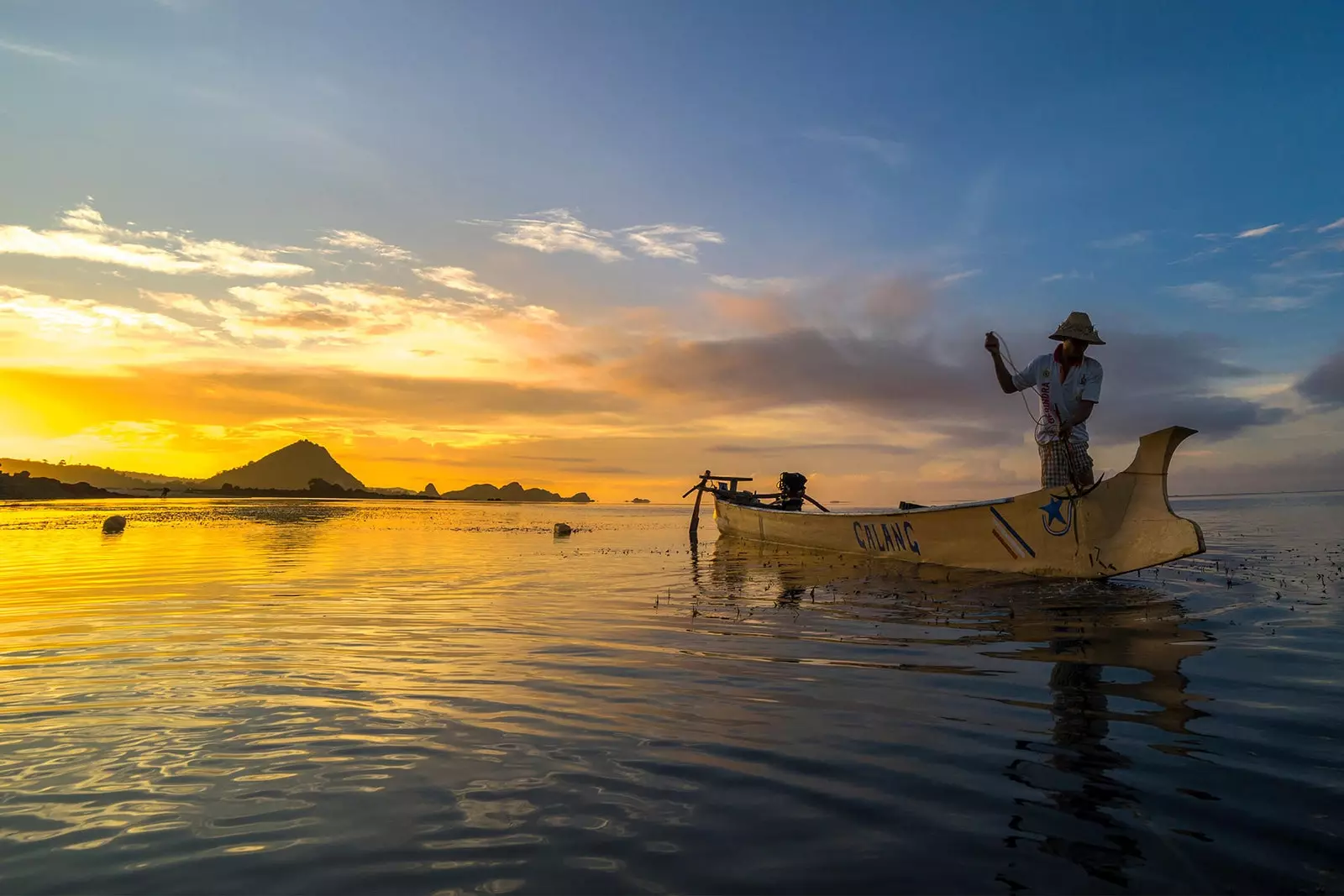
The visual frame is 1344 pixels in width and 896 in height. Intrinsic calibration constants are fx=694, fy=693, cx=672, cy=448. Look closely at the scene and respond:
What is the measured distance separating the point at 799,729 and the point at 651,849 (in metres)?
2.03

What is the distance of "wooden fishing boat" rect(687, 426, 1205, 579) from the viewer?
36.6 feet

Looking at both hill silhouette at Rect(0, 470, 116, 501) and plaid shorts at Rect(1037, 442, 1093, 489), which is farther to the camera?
hill silhouette at Rect(0, 470, 116, 501)

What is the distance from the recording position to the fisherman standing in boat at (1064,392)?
11.3 m

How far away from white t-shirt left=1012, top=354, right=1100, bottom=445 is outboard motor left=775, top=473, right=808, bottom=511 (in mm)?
16045

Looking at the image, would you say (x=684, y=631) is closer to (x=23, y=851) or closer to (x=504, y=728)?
(x=504, y=728)

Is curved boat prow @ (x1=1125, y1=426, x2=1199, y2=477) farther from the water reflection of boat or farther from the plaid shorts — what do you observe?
the water reflection of boat

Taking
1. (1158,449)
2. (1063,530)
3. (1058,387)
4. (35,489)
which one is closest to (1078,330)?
(1058,387)

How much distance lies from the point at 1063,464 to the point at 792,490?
1633 centimetres

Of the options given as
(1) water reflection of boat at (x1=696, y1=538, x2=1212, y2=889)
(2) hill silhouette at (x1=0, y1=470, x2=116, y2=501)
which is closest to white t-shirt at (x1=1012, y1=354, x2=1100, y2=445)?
(1) water reflection of boat at (x1=696, y1=538, x2=1212, y2=889)

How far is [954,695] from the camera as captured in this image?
5.83 m

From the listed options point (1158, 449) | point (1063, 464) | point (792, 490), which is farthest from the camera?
point (792, 490)

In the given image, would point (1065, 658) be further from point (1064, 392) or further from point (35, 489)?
point (35, 489)

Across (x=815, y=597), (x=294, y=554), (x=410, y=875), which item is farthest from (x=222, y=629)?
(x=294, y=554)

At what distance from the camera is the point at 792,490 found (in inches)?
1115
